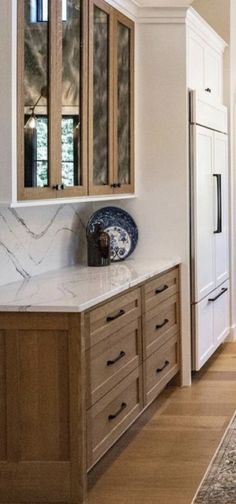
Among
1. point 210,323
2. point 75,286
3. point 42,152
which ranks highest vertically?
point 42,152

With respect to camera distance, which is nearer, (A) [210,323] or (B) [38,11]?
(B) [38,11]

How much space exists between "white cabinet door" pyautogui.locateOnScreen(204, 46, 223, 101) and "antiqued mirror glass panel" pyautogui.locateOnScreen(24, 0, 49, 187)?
106 inches

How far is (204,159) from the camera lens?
20.5 ft

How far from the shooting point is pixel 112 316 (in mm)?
4254

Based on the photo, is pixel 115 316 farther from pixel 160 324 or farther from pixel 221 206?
pixel 221 206

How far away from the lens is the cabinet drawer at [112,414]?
155 inches

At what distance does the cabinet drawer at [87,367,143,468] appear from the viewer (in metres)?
3.94

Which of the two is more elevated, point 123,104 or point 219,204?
point 123,104

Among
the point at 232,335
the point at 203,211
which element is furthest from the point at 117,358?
the point at 232,335

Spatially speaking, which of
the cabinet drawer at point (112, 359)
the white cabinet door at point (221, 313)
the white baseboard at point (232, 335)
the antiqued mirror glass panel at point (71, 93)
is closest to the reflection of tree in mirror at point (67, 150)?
the antiqued mirror glass panel at point (71, 93)

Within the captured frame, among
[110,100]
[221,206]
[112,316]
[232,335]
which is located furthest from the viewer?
[232,335]

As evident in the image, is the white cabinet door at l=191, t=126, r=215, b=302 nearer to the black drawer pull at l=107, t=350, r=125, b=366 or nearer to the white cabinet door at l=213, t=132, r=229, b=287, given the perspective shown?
the white cabinet door at l=213, t=132, r=229, b=287

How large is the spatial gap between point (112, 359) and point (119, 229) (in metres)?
1.66

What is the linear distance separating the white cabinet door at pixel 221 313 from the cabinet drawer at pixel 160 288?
3.19 feet
